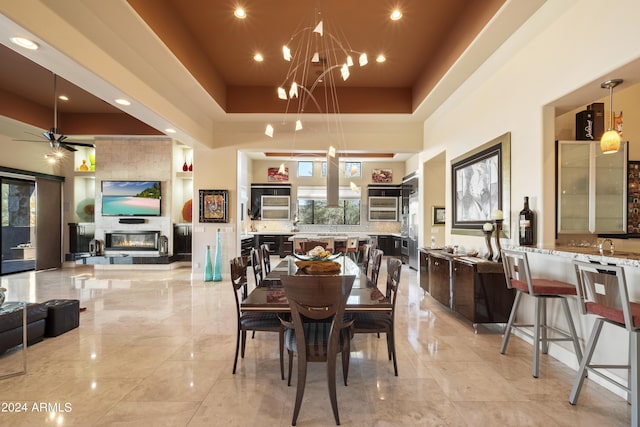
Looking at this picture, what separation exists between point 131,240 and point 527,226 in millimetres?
8535

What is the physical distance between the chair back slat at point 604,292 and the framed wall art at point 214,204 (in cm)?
598

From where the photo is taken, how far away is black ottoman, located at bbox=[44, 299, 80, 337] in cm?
350

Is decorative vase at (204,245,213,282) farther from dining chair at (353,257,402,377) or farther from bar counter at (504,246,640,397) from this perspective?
bar counter at (504,246,640,397)

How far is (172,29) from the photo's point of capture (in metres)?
3.79

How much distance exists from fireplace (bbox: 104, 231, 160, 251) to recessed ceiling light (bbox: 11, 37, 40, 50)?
235 inches

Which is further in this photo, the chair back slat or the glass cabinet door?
the glass cabinet door

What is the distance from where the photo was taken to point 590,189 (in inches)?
133

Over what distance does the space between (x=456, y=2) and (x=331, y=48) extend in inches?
68.2

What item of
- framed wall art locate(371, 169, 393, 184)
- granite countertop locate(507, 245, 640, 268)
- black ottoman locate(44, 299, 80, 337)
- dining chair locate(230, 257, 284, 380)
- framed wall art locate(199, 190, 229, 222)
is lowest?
black ottoman locate(44, 299, 80, 337)

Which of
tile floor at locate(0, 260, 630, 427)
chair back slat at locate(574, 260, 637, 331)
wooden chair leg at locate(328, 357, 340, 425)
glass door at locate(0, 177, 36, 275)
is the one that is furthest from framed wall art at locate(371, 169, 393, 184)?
glass door at locate(0, 177, 36, 275)

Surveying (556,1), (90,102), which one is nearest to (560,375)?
(556,1)

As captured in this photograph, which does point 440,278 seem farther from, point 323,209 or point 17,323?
point 323,209

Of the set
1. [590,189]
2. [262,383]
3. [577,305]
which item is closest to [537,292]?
[577,305]

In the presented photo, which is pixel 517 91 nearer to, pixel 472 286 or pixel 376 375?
pixel 472 286
